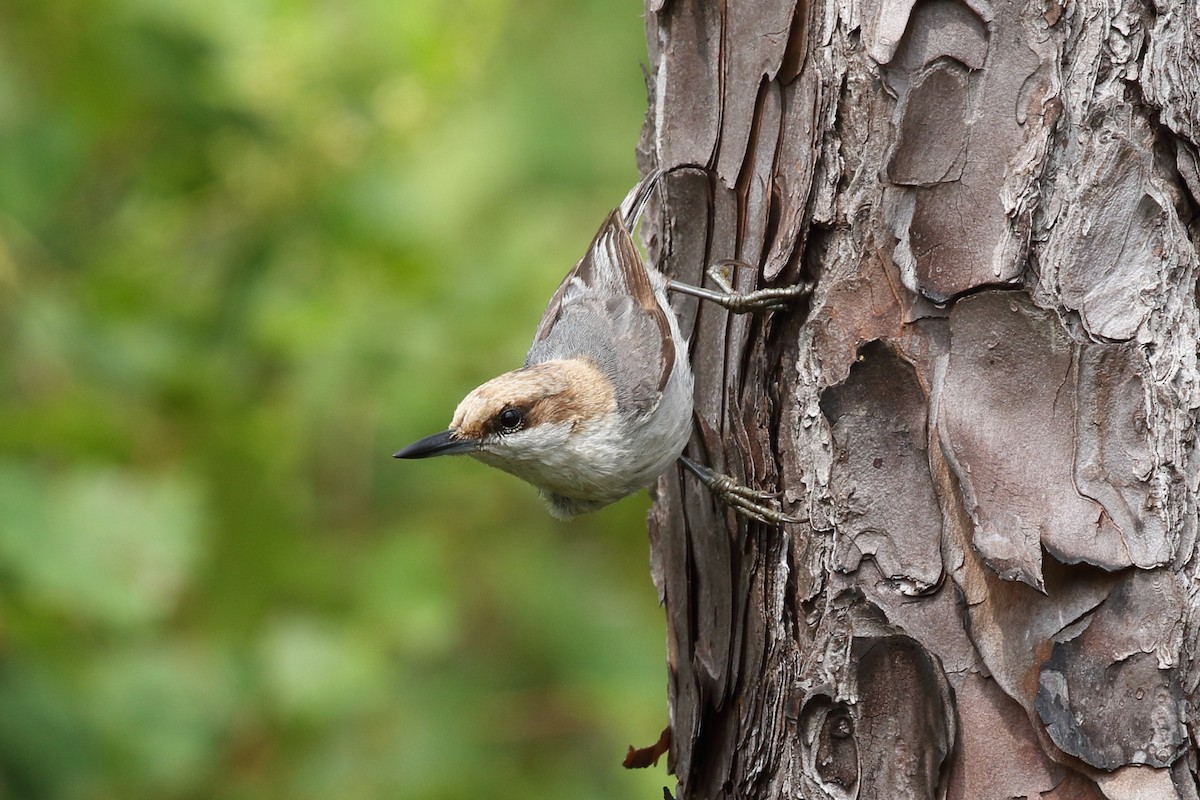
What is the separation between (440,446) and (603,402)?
0.54m

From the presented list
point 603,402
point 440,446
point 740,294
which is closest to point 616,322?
point 603,402

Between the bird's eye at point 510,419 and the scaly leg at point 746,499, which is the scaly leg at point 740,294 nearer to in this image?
the scaly leg at point 746,499

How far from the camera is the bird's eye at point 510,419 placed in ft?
10.1

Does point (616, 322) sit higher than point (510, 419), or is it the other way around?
point (616, 322)

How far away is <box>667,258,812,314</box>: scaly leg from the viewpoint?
8.04 ft

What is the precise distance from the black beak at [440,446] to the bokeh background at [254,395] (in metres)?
0.89

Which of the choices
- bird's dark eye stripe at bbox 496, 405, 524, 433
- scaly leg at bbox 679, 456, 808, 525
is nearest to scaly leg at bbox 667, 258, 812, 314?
scaly leg at bbox 679, 456, 808, 525

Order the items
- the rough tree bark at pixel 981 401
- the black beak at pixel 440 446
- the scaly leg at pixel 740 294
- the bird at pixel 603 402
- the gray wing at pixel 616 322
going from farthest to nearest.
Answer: the gray wing at pixel 616 322 → the bird at pixel 603 402 → the black beak at pixel 440 446 → the scaly leg at pixel 740 294 → the rough tree bark at pixel 981 401

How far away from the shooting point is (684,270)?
302 cm

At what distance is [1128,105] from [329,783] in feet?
10.9

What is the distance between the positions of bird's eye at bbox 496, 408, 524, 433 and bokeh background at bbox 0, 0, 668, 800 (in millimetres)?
851

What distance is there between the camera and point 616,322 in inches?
135

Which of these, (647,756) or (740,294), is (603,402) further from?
(647,756)

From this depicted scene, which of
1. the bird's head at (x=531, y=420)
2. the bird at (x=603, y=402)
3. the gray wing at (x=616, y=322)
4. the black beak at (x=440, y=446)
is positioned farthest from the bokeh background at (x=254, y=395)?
the black beak at (x=440, y=446)
